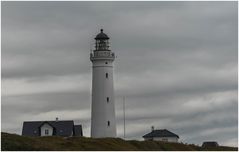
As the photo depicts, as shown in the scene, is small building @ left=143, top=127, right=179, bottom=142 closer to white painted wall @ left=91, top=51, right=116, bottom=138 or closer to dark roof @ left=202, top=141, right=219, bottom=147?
dark roof @ left=202, top=141, right=219, bottom=147

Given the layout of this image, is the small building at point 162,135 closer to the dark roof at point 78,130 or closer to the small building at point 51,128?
the dark roof at point 78,130

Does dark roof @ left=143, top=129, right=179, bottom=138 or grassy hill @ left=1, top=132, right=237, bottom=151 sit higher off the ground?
dark roof @ left=143, top=129, right=179, bottom=138

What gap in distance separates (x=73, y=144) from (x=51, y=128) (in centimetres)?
2323

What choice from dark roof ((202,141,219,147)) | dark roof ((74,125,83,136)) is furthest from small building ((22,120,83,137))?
dark roof ((202,141,219,147))

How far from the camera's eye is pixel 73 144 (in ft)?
137

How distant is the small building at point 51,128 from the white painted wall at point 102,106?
791cm

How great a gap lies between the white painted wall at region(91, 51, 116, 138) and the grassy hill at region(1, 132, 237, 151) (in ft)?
21.1

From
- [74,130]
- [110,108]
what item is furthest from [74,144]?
[74,130]

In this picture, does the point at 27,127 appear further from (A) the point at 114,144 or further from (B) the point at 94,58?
(A) the point at 114,144

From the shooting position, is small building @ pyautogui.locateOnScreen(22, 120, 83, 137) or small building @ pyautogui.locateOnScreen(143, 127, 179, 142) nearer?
small building @ pyautogui.locateOnScreen(22, 120, 83, 137)

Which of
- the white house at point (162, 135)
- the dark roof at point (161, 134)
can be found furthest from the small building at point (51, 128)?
the dark roof at point (161, 134)

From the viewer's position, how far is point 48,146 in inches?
1555

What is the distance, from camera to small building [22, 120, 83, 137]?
6400 cm

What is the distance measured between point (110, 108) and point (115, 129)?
1661 mm
